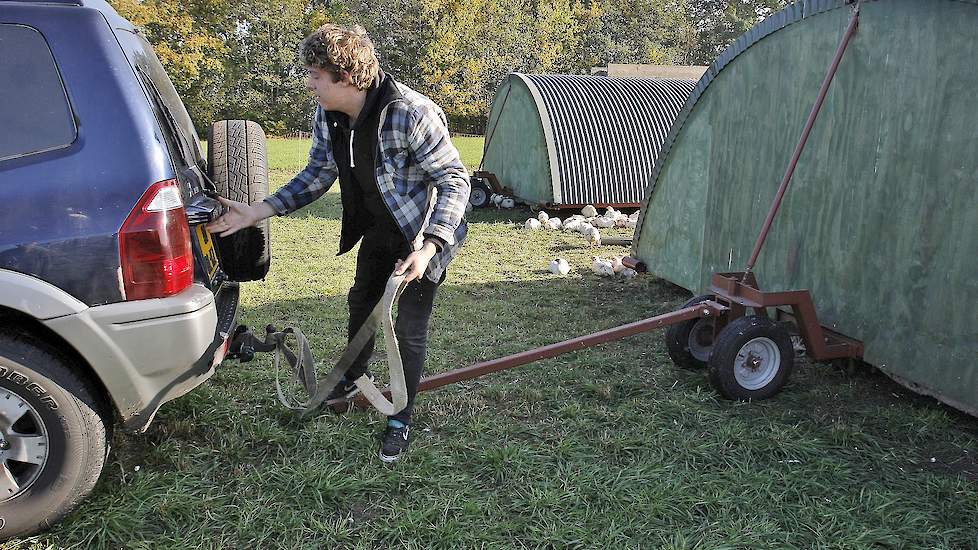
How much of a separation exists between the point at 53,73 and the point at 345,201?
1.28 m

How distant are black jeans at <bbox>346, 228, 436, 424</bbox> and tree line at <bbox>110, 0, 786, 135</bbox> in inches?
1150

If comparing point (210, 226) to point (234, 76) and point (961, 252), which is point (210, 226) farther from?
point (234, 76)

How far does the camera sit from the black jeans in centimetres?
349

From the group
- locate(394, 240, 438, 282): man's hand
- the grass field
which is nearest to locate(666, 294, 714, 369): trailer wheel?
the grass field

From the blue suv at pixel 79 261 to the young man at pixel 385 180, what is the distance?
2.25 feet

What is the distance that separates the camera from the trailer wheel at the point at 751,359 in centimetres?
429

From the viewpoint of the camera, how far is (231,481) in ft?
11.3

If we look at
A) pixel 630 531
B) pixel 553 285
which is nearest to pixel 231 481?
pixel 630 531

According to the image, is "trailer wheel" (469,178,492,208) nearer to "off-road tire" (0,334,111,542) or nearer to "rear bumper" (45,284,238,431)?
"rear bumper" (45,284,238,431)

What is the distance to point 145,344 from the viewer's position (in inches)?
110

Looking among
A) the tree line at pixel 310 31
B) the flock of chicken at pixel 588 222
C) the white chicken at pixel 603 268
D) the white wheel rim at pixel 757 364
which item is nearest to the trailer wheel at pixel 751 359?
the white wheel rim at pixel 757 364

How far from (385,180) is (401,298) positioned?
0.58 meters

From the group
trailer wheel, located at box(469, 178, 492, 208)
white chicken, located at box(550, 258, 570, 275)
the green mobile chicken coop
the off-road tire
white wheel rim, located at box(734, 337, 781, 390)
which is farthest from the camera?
trailer wheel, located at box(469, 178, 492, 208)

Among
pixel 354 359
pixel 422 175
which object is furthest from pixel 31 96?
pixel 354 359
